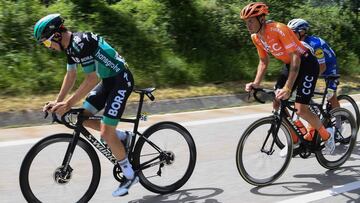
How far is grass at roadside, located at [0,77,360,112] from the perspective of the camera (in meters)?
9.07

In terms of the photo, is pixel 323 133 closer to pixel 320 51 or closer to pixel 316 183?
pixel 316 183

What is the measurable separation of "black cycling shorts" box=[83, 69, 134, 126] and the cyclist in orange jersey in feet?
4.94

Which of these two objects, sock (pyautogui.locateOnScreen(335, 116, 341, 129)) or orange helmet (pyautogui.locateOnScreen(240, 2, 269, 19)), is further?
sock (pyautogui.locateOnScreen(335, 116, 341, 129))

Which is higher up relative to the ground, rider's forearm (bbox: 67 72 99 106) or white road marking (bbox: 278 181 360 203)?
rider's forearm (bbox: 67 72 99 106)

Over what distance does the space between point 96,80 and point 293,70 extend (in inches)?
83.0

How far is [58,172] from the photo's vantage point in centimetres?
457

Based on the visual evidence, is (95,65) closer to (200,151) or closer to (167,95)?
(200,151)

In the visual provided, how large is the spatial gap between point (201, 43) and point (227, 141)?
24.2 ft

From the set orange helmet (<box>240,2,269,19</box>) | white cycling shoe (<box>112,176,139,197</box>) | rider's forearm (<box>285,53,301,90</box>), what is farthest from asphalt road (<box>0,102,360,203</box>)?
orange helmet (<box>240,2,269,19</box>)

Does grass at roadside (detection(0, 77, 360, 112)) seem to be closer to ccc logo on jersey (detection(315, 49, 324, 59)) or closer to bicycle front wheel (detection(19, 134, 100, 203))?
ccc logo on jersey (detection(315, 49, 324, 59))

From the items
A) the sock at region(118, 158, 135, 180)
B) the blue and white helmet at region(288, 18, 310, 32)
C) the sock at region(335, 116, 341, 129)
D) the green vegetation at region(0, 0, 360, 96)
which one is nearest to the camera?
the sock at region(118, 158, 135, 180)

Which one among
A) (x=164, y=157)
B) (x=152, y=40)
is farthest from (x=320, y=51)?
(x=152, y=40)

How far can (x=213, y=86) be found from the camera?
12555 millimetres

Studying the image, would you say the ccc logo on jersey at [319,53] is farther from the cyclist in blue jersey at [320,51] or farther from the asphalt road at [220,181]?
the asphalt road at [220,181]
